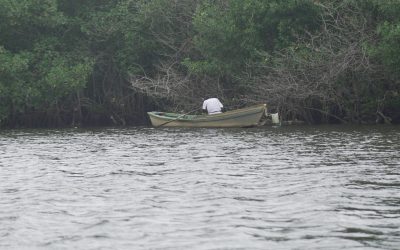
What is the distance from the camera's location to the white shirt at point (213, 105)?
29.1 m

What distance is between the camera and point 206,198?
1038cm

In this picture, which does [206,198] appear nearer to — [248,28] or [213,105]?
[213,105]

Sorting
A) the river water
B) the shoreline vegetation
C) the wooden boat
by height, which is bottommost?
the river water

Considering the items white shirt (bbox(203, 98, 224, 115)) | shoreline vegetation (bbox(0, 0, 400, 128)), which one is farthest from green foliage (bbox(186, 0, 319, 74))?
white shirt (bbox(203, 98, 224, 115))

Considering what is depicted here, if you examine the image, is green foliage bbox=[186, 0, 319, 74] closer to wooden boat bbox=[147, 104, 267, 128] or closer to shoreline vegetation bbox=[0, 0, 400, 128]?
shoreline vegetation bbox=[0, 0, 400, 128]

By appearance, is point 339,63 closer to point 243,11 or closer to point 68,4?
point 243,11

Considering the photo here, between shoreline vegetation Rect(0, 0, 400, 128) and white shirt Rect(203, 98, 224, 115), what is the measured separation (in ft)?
4.71

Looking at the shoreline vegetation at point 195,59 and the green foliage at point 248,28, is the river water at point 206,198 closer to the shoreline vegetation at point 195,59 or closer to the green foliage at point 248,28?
the shoreline vegetation at point 195,59

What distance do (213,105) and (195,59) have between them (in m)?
5.73

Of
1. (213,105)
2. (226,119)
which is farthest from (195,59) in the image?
(226,119)

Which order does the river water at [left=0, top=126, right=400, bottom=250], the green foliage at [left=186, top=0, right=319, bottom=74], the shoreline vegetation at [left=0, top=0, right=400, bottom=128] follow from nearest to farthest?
the river water at [left=0, top=126, right=400, bottom=250] < the shoreline vegetation at [left=0, top=0, right=400, bottom=128] < the green foliage at [left=186, top=0, right=319, bottom=74]

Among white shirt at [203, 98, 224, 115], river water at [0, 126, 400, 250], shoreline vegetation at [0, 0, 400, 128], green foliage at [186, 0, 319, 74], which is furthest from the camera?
white shirt at [203, 98, 224, 115]

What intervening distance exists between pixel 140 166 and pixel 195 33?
2011 cm

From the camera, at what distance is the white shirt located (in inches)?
1146
